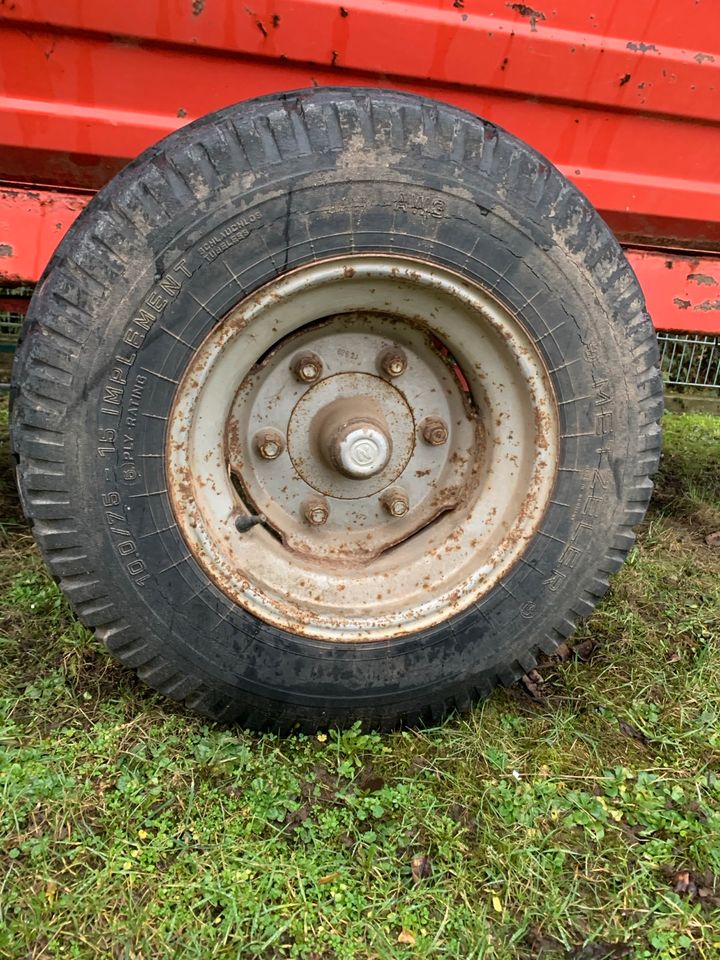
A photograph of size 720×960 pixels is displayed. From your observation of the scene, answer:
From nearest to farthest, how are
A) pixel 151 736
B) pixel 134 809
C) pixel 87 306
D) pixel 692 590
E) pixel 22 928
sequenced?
1. pixel 22 928
2. pixel 87 306
3. pixel 134 809
4. pixel 151 736
5. pixel 692 590

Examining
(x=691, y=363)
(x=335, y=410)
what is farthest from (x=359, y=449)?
(x=691, y=363)

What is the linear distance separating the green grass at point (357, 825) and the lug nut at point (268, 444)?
29.1 inches

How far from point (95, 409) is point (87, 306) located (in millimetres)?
222

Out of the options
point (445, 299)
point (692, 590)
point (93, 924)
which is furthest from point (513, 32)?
point (93, 924)

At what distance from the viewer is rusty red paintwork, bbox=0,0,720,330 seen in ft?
6.00

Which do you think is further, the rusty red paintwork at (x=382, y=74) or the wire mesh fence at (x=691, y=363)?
the wire mesh fence at (x=691, y=363)

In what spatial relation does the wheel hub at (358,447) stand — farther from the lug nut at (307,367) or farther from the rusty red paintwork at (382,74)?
the rusty red paintwork at (382,74)

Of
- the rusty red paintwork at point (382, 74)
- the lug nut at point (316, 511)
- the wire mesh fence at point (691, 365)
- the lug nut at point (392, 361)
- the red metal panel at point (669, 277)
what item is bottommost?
the lug nut at point (316, 511)

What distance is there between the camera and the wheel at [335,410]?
157 cm

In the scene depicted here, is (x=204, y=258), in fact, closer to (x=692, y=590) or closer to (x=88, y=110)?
(x=88, y=110)

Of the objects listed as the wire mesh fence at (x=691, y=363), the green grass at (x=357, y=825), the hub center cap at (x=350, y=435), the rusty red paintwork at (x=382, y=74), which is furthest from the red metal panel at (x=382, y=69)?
the wire mesh fence at (x=691, y=363)

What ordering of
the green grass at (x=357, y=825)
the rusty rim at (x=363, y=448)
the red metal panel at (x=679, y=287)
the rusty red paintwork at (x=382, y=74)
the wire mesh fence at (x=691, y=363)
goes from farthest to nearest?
the wire mesh fence at (x=691, y=363) → the red metal panel at (x=679, y=287) → the rusty red paintwork at (x=382, y=74) → the rusty rim at (x=363, y=448) → the green grass at (x=357, y=825)

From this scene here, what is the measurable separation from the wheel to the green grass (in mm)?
170

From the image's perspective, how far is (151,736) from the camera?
187 centimetres
